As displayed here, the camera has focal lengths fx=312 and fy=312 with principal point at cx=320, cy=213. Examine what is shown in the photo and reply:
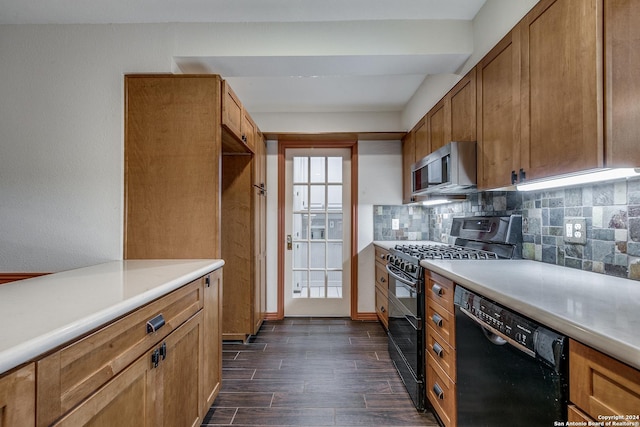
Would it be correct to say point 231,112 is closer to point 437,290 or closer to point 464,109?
point 464,109

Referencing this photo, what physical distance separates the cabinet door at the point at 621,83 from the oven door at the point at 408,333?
44.8 inches

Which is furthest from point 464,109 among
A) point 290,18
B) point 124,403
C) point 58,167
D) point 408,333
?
point 58,167

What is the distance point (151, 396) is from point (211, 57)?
1.96 metres

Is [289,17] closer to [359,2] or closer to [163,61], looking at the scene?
→ [359,2]

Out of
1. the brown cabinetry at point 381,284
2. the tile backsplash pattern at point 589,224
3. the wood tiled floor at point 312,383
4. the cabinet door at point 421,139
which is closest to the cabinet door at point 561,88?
the tile backsplash pattern at point 589,224

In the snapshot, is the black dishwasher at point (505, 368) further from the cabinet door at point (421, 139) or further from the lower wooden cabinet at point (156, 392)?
the cabinet door at point (421, 139)

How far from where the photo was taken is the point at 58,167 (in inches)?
78.5

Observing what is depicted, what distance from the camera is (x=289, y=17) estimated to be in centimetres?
202

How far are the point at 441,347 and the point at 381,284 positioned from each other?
62.9 inches

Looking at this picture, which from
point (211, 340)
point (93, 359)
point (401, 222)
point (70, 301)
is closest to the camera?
point (93, 359)

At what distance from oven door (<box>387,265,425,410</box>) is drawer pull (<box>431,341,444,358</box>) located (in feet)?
0.55

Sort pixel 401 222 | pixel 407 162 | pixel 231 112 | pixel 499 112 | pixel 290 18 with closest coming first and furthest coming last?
pixel 499 112 < pixel 290 18 < pixel 231 112 < pixel 407 162 < pixel 401 222

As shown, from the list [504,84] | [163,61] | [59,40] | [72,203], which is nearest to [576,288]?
[504,84]

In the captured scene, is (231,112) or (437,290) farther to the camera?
(231,112)
